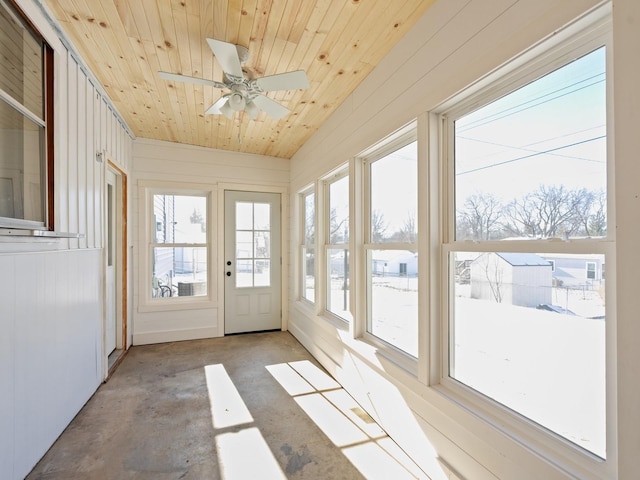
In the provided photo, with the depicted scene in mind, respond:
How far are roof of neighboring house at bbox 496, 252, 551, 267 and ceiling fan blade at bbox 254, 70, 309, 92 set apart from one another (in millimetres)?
1565

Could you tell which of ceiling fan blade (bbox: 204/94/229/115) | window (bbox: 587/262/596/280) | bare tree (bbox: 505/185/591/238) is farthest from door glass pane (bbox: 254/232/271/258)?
window (bbox: 587/262/596/280)

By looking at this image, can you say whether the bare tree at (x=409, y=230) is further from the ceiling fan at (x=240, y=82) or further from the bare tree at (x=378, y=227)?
the ceiling fan at (x=240, y=82)

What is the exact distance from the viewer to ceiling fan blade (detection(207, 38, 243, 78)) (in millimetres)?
1727

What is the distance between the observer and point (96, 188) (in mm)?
2729

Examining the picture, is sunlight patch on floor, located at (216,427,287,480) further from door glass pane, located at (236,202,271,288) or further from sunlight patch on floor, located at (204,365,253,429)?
door glass pane, located at (236,202,271,288)

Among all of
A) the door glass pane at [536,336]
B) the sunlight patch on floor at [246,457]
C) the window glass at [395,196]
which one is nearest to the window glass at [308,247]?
the window glass at [395,196]

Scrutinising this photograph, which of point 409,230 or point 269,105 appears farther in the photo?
point 269,105

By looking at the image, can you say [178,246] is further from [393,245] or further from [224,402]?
[393,245]

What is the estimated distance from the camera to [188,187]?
418cm

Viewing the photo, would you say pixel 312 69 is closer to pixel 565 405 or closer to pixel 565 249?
pixel 565 249

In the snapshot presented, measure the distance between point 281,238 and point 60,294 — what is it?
289 cm

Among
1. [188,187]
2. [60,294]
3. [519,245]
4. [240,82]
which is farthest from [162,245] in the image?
[519,245]

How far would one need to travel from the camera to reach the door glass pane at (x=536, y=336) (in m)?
1.13

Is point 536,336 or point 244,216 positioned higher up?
point 244,216
